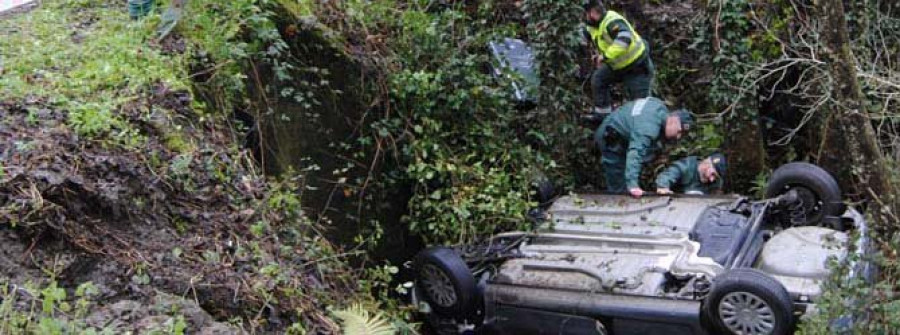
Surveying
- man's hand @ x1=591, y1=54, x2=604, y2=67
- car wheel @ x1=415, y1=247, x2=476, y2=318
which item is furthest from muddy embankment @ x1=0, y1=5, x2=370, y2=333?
man's hand @ x1=591, y1=54, x2=604, y2=67

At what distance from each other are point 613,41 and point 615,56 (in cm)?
15

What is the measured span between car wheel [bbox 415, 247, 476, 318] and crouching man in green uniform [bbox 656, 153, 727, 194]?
2059mm

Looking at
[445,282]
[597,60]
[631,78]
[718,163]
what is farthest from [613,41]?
[445,282]

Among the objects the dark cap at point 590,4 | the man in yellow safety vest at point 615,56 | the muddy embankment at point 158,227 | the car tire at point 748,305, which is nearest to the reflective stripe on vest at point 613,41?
the man in yellow safety vest at point 615,56

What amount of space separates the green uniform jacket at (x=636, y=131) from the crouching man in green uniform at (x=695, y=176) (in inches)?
9.9

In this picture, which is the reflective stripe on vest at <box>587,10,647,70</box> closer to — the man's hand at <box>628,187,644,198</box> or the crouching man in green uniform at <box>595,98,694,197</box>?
the crouching man in green uniform at <box>595,98,694,197</box>

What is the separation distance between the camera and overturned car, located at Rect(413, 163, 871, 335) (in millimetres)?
5238

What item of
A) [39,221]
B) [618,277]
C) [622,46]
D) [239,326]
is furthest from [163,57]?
[622,46]

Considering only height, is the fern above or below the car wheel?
above

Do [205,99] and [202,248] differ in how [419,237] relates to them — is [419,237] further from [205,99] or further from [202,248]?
[202,248]

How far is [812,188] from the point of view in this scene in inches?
264

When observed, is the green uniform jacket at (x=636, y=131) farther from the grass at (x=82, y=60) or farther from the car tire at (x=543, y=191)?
the grass at (x=82, y=60)

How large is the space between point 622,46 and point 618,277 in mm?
3207

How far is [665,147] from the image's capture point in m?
8.54
